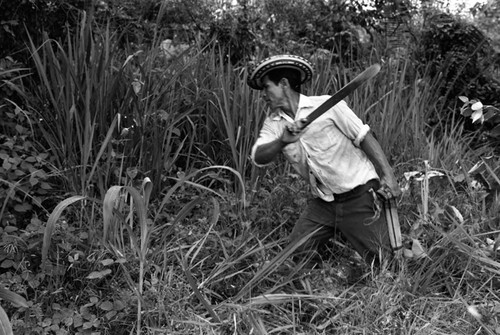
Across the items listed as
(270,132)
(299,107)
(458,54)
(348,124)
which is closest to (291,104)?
(299,107)

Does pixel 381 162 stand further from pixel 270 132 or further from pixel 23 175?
pixel 23 175

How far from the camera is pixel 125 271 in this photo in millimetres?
3213

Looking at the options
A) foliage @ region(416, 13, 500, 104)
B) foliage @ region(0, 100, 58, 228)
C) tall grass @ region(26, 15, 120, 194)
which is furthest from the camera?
foliage @ region(416, 13, 500, 104)

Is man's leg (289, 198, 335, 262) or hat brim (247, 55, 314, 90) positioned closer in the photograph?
hat brim (247, 55, 314, 90)

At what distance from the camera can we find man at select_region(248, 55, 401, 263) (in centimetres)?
332

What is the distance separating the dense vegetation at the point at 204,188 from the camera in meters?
3.19

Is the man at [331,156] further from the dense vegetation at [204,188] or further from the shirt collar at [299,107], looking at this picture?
the dense vegetation at [204,188]

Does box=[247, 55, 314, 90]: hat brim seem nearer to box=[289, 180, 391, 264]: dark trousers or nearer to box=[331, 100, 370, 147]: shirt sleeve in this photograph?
box=[331, 100, 370, 147]: shirt sleeve

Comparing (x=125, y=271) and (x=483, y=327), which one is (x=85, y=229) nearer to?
(x=125, y=271)

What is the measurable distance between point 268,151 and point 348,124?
0.40m

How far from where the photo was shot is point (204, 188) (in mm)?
3695

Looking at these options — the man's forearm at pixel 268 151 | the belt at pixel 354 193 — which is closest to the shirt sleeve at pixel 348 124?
the belt at pixel 354 193

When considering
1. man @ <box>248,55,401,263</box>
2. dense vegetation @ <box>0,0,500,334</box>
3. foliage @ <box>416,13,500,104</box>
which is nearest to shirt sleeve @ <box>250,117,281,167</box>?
man @ <box>248,55,401,263</box>

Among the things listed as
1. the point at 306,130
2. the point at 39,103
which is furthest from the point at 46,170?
the point at 306,130
